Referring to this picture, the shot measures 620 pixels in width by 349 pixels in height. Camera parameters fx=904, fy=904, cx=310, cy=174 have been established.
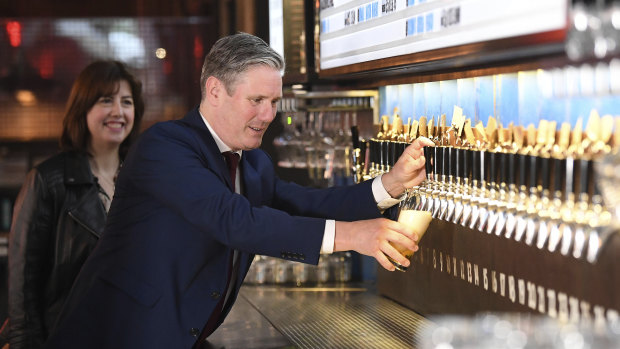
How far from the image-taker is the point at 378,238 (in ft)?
8.05

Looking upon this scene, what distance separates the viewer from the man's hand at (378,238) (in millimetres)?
2449

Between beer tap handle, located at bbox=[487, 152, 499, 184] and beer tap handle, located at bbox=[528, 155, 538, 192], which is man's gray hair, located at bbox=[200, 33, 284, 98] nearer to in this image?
beer tap handle, located at bbox=[487, 152, 499, 184]

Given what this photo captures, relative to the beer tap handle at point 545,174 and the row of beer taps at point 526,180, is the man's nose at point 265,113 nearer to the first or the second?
the row of beer taps at point 526,180

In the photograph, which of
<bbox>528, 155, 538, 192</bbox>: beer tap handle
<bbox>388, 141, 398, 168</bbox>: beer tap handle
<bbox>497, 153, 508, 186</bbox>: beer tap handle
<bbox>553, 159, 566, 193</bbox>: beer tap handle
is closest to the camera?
<bbox>553, 159, 566, 193</bbox>: beer tap handle

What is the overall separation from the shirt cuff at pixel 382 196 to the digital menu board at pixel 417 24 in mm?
423

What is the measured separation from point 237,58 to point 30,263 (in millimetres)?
1325

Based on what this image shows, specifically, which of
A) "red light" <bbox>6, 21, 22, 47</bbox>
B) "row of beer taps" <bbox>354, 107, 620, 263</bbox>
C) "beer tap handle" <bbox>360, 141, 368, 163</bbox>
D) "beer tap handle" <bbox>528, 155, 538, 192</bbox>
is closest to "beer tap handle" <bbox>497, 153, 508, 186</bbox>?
"row of beer taps" <bbox>354, 107, 620, 263</bbox>

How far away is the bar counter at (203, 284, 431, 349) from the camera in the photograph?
3.06 m

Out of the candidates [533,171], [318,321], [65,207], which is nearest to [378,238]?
[533,171]

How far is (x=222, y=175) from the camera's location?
2.82 m

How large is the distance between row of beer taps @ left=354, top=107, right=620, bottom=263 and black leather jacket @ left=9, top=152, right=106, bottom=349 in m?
1.41

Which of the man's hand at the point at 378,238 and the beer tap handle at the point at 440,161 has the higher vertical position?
the beer tap handle at the point at 440,161

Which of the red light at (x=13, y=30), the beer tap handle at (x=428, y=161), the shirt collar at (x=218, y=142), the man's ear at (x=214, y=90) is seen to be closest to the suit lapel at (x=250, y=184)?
the shirt collar at (x=218, y=142)

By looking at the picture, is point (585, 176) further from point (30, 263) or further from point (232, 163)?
point (30, 263)
